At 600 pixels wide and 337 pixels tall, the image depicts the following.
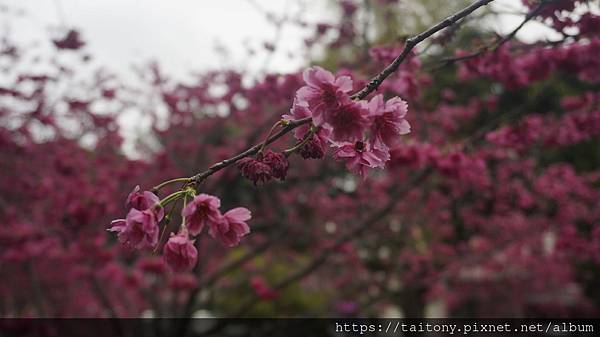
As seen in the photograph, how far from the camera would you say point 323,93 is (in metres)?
1.23

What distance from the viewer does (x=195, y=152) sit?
715 cm

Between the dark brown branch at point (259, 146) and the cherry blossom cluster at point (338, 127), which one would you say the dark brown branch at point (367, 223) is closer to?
the cherry blossom cluster at point (338, 127)

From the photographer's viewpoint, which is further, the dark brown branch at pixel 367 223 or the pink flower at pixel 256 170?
the dark brown branch at pixel 367 223

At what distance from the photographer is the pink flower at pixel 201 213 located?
50.1 inches

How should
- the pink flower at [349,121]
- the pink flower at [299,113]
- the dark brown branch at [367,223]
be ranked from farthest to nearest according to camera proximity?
the dark brown branch at [367,223], the pink flower at [299,113], the pink flower at [349,121]

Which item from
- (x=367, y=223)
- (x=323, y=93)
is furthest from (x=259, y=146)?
(x=367, y=223)

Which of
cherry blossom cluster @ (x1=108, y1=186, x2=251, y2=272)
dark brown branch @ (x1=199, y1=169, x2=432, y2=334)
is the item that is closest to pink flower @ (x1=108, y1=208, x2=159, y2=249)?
cherry blossom cluster @ (x1=108, y1=186, x2=251, y2=272)

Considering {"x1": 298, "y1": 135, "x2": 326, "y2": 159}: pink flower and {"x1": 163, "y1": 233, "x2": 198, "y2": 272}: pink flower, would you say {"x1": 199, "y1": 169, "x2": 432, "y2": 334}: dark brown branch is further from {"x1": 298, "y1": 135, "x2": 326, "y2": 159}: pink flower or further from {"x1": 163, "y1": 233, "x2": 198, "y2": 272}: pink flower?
{"x1": 163, "y1": 233, "x2": 198, "y2": 272}: pink flower

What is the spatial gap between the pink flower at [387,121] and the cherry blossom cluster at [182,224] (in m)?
0.43

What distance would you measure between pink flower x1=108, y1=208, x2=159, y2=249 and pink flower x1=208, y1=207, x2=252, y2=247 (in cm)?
17

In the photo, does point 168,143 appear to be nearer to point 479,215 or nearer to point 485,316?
point 479,215

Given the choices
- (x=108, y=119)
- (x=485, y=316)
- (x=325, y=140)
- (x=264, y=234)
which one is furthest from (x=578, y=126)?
(x=485, y=316)

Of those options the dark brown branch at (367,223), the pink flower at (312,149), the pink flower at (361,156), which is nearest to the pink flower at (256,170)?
the pink flower at (312,149)

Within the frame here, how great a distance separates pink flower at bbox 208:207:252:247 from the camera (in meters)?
1.35
